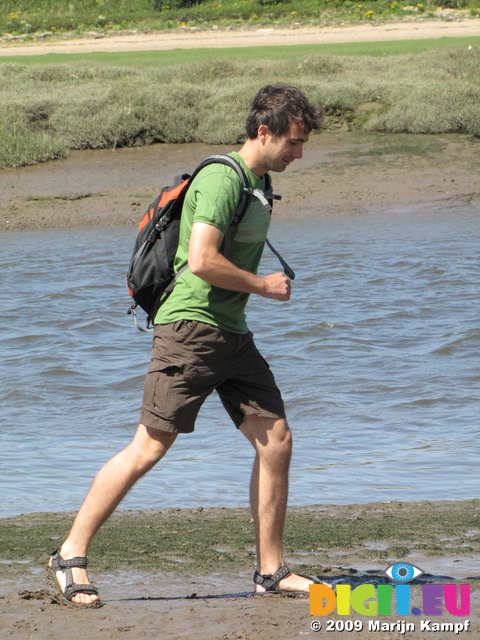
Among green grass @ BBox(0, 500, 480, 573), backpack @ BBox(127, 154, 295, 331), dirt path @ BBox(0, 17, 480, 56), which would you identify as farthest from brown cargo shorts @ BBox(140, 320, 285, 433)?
dirt path @ BBox(0, 17, 480, 56)

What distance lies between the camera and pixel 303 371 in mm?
8289

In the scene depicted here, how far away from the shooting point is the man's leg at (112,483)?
380 cm

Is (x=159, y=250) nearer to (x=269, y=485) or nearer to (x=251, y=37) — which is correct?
(x=269, y=485)

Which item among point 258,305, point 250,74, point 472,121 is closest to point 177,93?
point 250,74

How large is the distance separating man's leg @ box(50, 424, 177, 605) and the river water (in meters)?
1.47

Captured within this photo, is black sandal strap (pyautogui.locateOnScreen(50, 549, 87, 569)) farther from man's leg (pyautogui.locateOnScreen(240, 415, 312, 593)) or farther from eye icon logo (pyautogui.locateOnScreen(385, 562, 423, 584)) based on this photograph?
eye icon logo (pyautogui.locateOnScreen(385, 562, 423, 584))

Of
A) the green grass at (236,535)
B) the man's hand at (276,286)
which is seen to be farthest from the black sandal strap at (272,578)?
the man's hand at (276,286)

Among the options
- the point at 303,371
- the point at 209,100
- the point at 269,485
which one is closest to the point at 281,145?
the point at 269,485

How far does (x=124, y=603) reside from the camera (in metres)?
3.79

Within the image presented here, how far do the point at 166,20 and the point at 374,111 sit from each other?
21.0 metres

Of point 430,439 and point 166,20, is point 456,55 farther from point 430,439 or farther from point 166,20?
point 166,20

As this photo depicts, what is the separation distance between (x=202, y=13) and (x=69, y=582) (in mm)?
34997

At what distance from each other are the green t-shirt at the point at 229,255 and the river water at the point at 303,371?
1.74 meters

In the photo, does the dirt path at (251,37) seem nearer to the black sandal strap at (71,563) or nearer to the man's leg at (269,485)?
the man's leg at (269,485)
